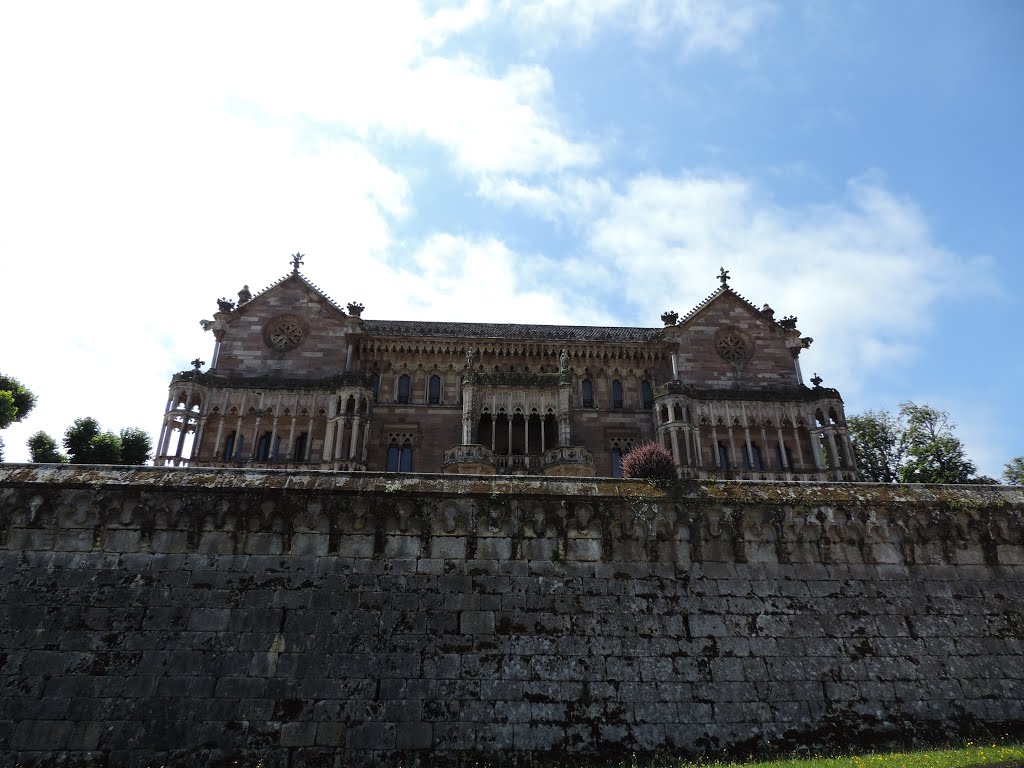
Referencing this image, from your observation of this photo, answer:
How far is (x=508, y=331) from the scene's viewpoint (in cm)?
3981

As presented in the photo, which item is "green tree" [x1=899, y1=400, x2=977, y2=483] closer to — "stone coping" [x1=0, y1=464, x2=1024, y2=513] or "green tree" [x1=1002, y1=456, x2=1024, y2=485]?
"green tree" [x1=1002, y1=456, x2=1024, y2=485]

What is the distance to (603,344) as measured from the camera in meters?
38.8

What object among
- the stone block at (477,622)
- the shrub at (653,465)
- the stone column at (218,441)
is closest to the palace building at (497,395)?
the stone column at (218,441)

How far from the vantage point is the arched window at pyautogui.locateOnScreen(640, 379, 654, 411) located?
125 feet

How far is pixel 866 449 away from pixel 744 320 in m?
22.8

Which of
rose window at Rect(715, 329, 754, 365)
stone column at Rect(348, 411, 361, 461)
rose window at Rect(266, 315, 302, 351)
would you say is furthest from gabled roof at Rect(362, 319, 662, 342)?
stone column at Rect(348, 411, 361, 461)

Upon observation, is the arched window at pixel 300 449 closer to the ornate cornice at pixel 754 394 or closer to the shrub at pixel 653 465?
the ornate cornice at pixel 754 394

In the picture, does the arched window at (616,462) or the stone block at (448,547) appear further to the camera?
the arched window at (616,462)

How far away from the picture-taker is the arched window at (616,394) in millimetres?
38237

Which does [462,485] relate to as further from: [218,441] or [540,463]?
[218,441]

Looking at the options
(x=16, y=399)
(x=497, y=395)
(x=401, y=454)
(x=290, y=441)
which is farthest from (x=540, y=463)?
(x=16, y=399)

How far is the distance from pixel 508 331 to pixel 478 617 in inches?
1227

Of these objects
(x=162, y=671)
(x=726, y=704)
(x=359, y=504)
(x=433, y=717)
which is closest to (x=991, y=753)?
(x=726, y=704)

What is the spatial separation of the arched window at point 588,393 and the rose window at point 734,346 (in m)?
8.38
